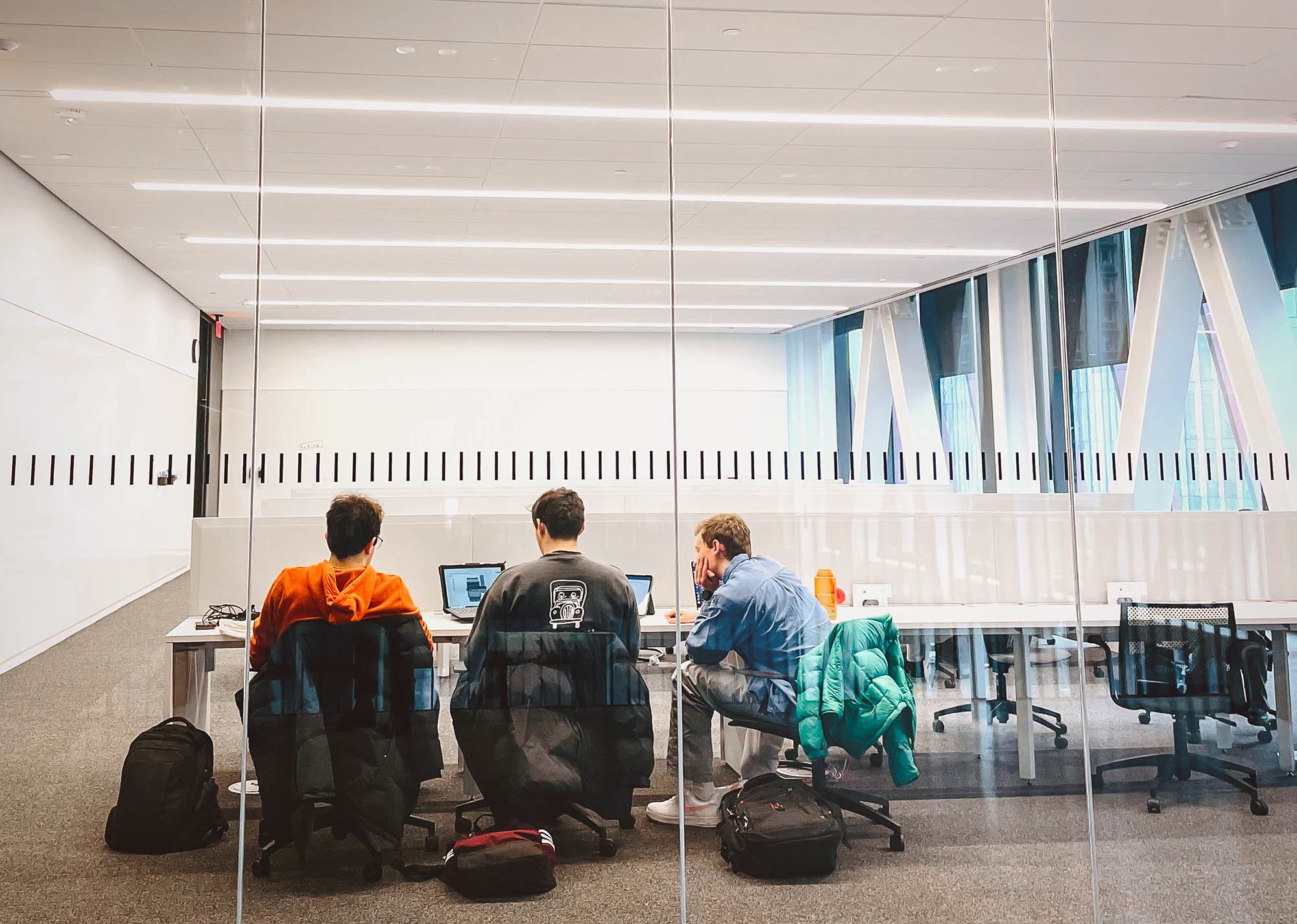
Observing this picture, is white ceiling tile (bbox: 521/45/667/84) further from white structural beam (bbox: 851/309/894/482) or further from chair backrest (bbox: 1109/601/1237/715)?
chair backrest (bbox: 1109/601/1237/715)

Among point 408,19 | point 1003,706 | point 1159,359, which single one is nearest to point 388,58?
point 408,19

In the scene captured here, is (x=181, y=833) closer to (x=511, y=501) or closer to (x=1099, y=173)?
(x=511, y=501)

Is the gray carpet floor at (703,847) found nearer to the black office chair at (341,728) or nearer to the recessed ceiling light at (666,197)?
the black office chair at (341,728)

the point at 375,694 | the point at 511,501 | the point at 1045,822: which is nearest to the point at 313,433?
the point at 511,501

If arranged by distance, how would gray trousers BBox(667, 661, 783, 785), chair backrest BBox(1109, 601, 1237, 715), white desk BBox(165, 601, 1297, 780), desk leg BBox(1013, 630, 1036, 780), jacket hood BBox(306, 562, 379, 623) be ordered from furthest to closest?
1. chair backrest BBox(1109, 601, 1237, 715)
2. desk leg BBox(1013, 630, 1036, 780)
3. gray trousers BBox(667, 661, 783, 785)
4. white desk BBox(165, 601, 1297, 780)
5. jacket hood BBox(306, 562, 379, 623)

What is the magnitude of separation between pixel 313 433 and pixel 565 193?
1.30 metres

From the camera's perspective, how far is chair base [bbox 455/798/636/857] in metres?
2.93

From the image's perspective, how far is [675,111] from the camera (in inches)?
134

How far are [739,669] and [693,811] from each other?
0.51 meters

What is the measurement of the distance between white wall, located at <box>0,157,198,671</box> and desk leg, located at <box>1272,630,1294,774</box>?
401 cm

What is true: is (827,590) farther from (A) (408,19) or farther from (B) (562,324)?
(A) (408,19)

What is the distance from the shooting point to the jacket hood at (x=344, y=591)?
2939mm

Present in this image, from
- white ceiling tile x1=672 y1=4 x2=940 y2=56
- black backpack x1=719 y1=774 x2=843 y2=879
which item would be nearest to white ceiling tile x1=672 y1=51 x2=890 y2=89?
white ceiling tile x1=672 y1=4 x2=940 y2=56

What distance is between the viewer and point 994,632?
11.0ft
